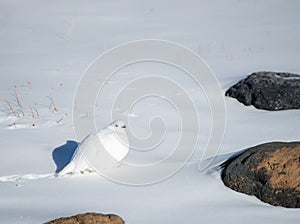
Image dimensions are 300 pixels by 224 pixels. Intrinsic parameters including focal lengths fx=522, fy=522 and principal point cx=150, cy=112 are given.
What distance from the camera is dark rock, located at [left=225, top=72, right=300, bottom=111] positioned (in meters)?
7.29

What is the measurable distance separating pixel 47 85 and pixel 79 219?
20.6ft

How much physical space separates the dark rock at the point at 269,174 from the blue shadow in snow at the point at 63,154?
1971 millimetres

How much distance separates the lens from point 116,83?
357 inches

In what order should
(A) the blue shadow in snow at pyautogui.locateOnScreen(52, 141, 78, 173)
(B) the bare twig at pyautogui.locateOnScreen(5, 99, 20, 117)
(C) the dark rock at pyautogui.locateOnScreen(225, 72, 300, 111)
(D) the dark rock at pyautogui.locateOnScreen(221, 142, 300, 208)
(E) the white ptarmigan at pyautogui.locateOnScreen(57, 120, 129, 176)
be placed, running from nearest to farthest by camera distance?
(D) the dark rock at pyautogui.locateOnScreen(221, 142, 300, 208) < (E) the white ptarmigan at pyautogui.locateOnScreen(57, 120, 129, 176) < (A) the blue shadow in snow at pyautogui.locateOnScreen(52, 141, 78, 173) < (C) the dark rock at pyautogui.locateOnScreen(225, 72, 300, 111) < (B) the bare twig at pyautogui.locateOnScreen(5, 99, 20, 117)

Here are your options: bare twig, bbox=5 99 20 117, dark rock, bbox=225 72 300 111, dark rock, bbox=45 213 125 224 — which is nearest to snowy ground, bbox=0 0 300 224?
bare twig, bbox=5 99 20 117

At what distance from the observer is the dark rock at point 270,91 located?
729cm

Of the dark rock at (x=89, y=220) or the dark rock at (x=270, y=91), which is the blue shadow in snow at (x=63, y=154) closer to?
the dark rock at (x=89, y=220)

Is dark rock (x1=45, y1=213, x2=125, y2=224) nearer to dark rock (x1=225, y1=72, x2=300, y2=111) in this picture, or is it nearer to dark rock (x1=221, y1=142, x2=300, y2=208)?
dark rock (x1=221, y1=142, x2=300, y2=208)

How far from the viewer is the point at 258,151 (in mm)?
4633

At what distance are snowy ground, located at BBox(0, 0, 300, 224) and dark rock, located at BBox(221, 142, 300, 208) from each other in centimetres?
9

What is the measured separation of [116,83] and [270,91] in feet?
9.32

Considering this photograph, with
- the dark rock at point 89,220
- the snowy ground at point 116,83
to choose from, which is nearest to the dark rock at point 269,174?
the snowy ground at point 116,83

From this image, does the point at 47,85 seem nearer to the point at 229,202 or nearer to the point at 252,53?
the point at 252,53

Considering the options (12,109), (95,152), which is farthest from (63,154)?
(12,109)
